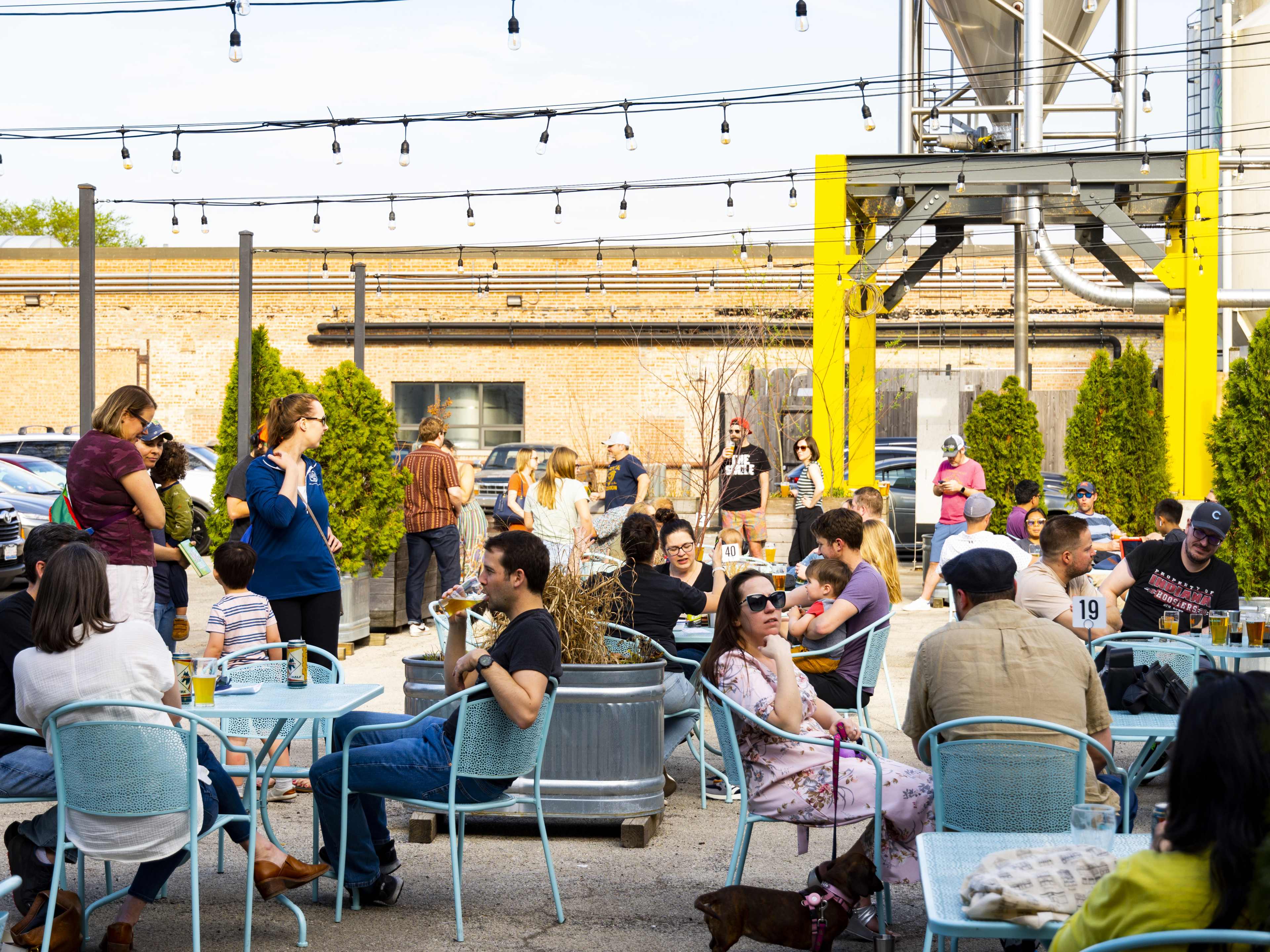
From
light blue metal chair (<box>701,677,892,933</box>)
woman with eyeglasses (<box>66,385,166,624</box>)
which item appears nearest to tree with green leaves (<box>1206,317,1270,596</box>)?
light blue metal chair (<box>701,677,892,933</box>)

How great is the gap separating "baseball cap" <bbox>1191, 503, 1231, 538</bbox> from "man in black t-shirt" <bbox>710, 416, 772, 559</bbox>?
651 cm

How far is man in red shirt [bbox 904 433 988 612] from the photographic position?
12148 mm

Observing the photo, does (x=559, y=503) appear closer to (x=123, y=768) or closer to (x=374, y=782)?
(x=374, y=782)

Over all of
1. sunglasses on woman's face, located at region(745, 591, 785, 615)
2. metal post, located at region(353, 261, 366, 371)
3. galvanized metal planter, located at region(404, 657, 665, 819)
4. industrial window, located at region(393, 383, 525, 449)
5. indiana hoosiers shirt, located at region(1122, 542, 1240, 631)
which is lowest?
galvanized metal planter, located at region(404, 657, 665, 819)

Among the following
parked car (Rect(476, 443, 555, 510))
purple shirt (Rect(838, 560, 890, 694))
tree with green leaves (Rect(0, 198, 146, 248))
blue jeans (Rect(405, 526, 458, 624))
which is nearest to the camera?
purple shirt (Rect(838, 560, 890, 694))

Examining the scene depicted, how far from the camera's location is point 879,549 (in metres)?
7.31

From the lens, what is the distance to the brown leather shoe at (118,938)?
3988 mm

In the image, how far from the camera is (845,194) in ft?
45.0

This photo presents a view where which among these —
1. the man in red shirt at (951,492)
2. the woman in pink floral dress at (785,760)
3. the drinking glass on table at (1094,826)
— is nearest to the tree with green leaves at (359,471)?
the man in red shirt at (951,492)

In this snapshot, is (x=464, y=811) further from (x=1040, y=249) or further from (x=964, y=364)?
(x=964, y=364)

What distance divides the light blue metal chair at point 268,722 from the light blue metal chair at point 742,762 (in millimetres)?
1499

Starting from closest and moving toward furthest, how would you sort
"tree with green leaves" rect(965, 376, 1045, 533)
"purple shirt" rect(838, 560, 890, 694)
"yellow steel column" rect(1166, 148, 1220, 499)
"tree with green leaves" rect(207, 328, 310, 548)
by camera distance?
"purple shirt" rect(838, 560, 890, 694) → "tree with green leaves" rect(207, 328, 310, 548) → "yellow steel column" rect(1166, 148, 1220, 499) → "tree with green leaves" rect(965, 376, 1045, 533)

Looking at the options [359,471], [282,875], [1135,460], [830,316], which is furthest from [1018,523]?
[282,875]

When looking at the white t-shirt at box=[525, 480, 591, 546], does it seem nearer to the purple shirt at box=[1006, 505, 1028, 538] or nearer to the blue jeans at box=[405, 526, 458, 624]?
the blue jeans at box=[405, 526, 458, 624]
